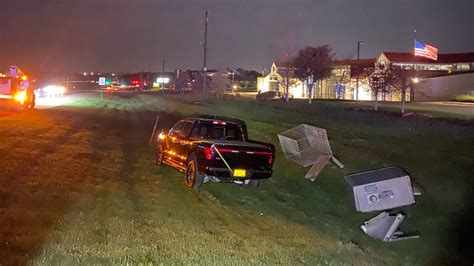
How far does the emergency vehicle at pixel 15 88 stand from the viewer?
30.2 metres

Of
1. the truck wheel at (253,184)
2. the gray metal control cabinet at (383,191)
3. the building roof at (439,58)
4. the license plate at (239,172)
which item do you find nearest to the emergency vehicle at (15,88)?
the truck wheel at (253,184)

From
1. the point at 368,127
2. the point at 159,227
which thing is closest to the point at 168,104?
the point at 368,127

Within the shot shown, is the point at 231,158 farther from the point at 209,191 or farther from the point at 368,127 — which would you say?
the point at 368,127

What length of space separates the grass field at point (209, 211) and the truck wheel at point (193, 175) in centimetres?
25

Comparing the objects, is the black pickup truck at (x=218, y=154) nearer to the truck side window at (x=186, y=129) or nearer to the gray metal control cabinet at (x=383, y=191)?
the truck side window at (x=186, y=129)

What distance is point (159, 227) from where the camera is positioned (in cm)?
852

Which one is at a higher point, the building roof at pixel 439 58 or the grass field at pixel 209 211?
the building roof at pixel 439 58

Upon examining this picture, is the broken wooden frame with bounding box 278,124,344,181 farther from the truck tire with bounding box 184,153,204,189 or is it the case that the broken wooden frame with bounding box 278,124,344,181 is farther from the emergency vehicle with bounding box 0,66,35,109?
the emergency vehicle with bounding box 0,66,35,109

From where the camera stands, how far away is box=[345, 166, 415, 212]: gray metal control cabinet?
1027 cm

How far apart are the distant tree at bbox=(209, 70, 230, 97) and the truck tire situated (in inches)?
2842

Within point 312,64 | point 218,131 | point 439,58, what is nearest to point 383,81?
point 312,64

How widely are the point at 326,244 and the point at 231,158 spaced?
11.9 ft

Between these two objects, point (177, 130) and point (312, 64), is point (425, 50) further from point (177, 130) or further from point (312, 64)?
point (177, 130)

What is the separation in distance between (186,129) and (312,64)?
4999cm
